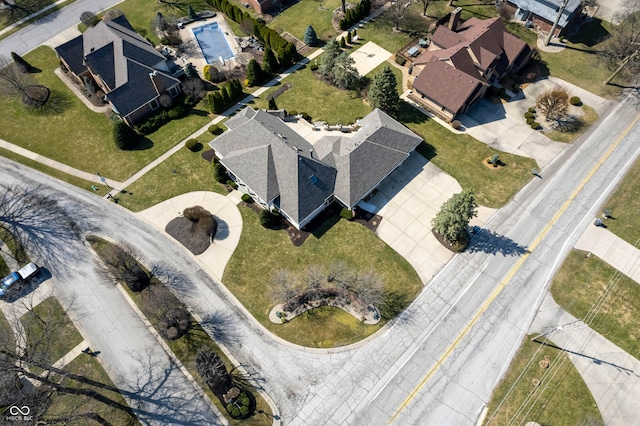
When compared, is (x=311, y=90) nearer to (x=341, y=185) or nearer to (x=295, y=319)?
(x=341, y=185)

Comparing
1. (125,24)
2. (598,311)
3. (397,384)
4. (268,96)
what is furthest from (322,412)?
(125,24)

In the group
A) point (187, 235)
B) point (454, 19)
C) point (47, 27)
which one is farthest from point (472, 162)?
point (47, 27)

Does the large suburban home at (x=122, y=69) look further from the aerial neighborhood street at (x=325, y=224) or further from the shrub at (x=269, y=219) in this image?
the shrub at (x=269, y=219)

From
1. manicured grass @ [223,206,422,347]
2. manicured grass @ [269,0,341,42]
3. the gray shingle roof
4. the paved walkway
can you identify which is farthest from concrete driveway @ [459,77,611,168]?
manicured grass @ [269,0,341,42]

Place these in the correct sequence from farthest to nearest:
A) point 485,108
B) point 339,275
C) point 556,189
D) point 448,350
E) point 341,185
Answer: point 485,108, point 556,189, point 341,185, point 339,275, point 448,350

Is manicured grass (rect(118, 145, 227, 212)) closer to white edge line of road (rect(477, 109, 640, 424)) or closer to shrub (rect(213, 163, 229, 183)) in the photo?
shrub (rect(213, 163, 229, 183))

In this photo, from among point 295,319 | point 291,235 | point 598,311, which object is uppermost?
point 291,235
